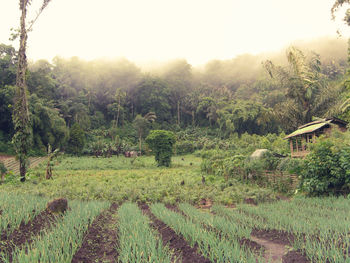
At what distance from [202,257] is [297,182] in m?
7.72

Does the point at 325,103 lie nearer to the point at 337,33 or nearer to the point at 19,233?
the point at 337,33

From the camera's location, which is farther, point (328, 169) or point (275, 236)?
point (328, 169)

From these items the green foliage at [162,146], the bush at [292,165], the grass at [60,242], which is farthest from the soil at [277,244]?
the green foliage at [162,146]

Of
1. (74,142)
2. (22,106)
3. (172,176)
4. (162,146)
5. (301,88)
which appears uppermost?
(301,88)

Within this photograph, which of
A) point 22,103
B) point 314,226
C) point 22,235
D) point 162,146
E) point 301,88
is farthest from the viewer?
point 162,146

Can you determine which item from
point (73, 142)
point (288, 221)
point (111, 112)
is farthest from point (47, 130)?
point (288, 221)

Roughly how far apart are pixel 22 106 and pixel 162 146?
16023 mm

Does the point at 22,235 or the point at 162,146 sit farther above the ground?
the point at 162,146

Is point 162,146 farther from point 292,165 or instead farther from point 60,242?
point 60,242

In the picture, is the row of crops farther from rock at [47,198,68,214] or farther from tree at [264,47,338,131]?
tree at [264,47,338,131]

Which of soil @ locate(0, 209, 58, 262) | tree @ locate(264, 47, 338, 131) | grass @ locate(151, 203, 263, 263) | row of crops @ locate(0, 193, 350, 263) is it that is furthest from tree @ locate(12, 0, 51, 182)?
tree @ locate(264, 47, 338, 131)

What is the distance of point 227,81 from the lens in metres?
80.5

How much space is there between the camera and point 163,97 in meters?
62.7

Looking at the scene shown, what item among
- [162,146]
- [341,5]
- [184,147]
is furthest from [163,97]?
[341,5]
